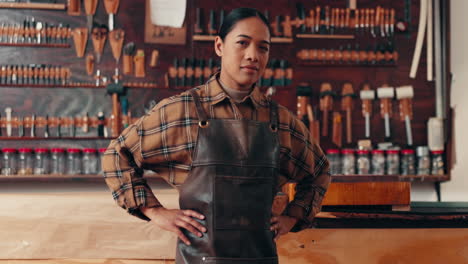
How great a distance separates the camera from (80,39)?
475 centimetres

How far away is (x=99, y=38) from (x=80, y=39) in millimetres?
158

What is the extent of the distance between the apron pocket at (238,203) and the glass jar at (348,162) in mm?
3254

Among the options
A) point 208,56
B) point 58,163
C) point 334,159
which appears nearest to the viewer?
point 58,163

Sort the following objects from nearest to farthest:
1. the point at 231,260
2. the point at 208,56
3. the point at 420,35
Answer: the point at 231,260
the point at 208,56
the point at 420,35

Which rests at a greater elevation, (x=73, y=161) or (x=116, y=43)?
(x=116, y=43)

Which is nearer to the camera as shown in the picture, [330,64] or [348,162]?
[348,162]

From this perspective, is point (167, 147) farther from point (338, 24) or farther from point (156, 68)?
point (338, 24)

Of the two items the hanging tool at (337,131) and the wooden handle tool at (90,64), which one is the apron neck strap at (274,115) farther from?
the wooden handle tool at (90,64)

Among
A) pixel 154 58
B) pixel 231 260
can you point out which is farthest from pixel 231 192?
pixel 154 58

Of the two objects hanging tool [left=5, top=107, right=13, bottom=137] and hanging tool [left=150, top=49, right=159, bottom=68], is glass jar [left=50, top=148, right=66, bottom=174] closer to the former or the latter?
hanging tool [left=5, top=107, right=13, bottom=137]

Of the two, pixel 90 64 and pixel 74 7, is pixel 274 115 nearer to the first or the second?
pixel 90 64

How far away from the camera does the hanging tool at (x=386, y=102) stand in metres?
4.93

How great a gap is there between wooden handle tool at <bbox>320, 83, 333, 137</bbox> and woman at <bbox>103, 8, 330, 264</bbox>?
10.2 ft

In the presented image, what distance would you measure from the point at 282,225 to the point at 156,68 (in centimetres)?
329
